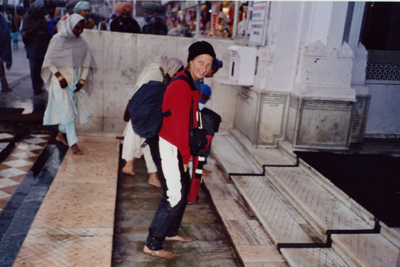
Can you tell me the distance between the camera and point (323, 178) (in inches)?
163

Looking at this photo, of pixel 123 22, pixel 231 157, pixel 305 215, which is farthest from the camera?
pixel 123 22

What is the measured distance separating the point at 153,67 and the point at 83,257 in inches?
89.3

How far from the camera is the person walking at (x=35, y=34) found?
736 cm

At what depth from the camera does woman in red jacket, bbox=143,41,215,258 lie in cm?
265

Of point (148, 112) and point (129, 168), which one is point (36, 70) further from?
point (148, 112)

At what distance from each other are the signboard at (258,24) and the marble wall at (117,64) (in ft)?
2.37

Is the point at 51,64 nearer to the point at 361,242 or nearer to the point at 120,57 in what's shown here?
the point at 120,57

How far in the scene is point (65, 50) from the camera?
4.93 meters

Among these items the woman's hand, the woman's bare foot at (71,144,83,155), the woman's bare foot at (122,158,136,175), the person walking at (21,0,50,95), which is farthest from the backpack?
the person walking at (21,0,50,95)

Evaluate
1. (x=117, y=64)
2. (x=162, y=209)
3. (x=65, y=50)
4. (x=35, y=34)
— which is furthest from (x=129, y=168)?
(x=35, y=34)

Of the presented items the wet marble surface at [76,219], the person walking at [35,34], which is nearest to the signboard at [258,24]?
the wet marble surface at [76,219]

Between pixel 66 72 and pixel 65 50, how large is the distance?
30 cm

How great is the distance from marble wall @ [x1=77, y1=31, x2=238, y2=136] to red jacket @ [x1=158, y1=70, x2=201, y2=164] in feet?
11.4

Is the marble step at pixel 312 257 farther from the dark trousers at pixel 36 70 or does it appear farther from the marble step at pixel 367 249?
the dark trousers at pixel 36 70
